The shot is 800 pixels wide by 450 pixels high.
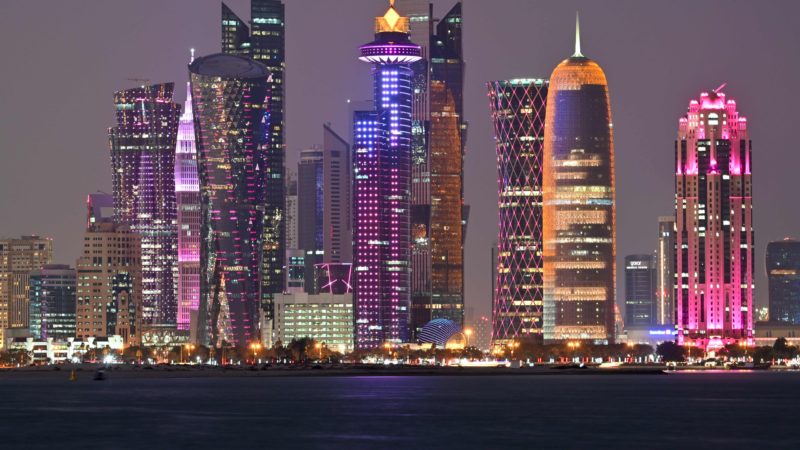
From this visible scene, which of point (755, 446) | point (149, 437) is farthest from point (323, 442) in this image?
point (755, 446)

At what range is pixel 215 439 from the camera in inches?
7618

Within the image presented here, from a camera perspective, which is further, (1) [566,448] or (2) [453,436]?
(2) [453,436]

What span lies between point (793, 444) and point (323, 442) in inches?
1965

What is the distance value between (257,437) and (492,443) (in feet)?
88.3

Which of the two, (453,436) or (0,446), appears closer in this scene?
(0,446)

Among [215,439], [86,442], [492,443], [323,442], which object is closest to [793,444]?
[492,443]

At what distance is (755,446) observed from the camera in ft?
614

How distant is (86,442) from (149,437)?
25.6 ft

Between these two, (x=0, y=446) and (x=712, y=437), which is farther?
(x=712, y=437)

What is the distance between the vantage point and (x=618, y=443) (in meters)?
190

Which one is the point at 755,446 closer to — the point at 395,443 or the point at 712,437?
the point at 712,437

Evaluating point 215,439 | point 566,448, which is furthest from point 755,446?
point 215,439

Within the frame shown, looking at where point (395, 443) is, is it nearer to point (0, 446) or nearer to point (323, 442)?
point (323, 442)

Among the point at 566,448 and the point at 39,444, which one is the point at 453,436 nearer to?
the point at 566,448
